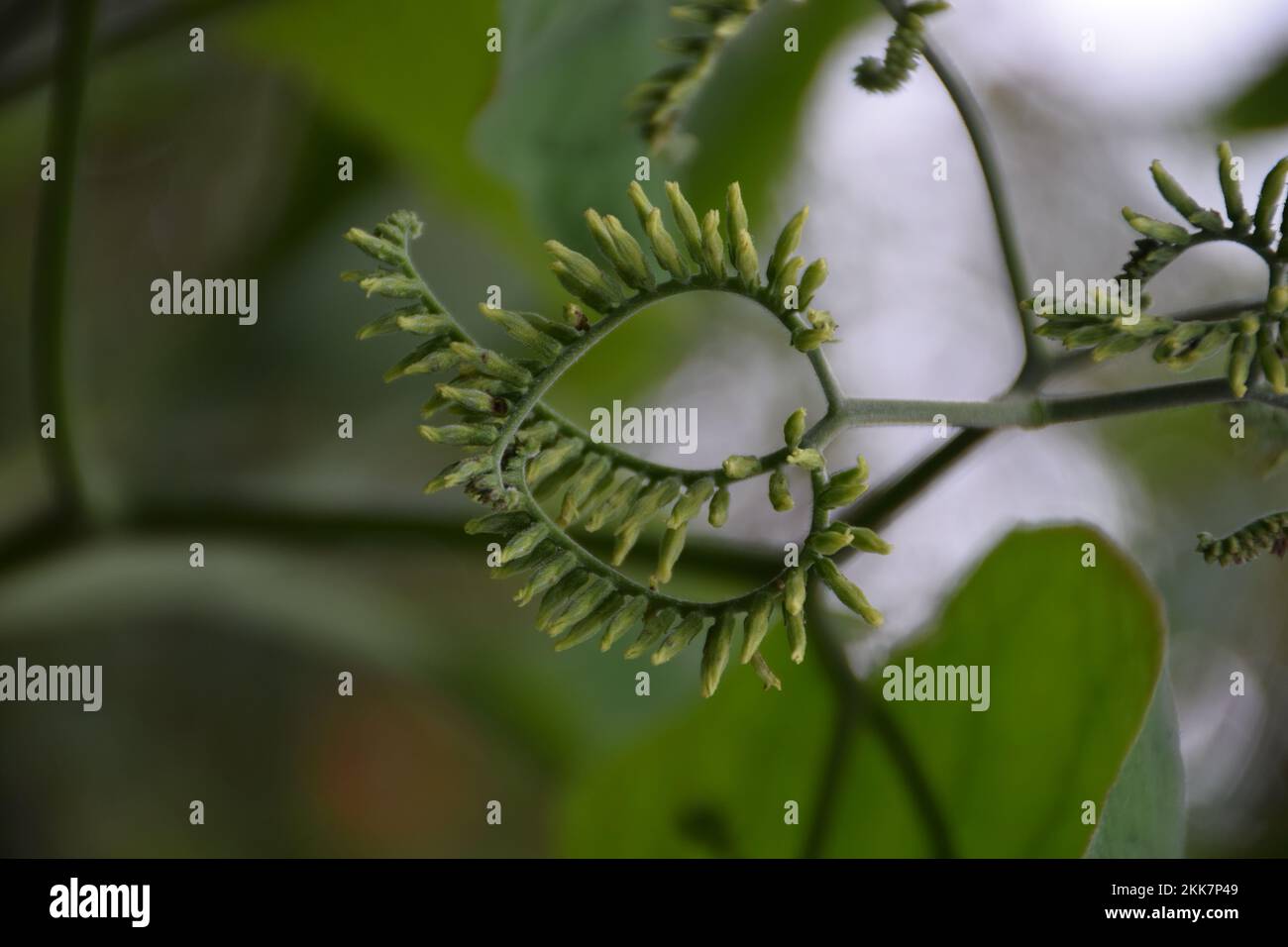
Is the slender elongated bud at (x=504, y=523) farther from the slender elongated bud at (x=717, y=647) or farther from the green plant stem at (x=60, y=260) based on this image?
the green plant stem at (x=60, y=260)

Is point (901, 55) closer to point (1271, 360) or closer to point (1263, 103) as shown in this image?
point (1271, 360)

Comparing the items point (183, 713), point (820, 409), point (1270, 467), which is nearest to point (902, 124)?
point (820, 409)

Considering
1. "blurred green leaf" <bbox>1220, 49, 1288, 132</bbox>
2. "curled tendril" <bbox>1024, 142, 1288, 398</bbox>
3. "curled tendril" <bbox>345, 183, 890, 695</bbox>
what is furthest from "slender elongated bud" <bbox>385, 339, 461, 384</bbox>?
"blurred green leaf" <bbox>1220, 49, 1288, 132</bbox>

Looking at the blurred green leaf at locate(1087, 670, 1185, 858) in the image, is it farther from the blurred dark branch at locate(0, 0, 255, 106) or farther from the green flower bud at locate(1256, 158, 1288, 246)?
the blurred dark branch at locate(0, 0, 255, 106)

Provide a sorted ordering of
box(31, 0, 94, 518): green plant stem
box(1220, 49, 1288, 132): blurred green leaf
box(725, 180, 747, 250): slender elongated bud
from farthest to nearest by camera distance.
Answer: box(1220, 49, 1288, 132): blurred green leaf < box(31, 0, 94, 518): green plant stem < box(725, 180, 747, 250): slender elongated bud

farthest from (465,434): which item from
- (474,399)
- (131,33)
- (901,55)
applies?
(131,33)

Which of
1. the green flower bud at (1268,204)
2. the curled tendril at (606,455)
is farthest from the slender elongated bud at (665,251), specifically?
the green flower bud at (1268,204)
